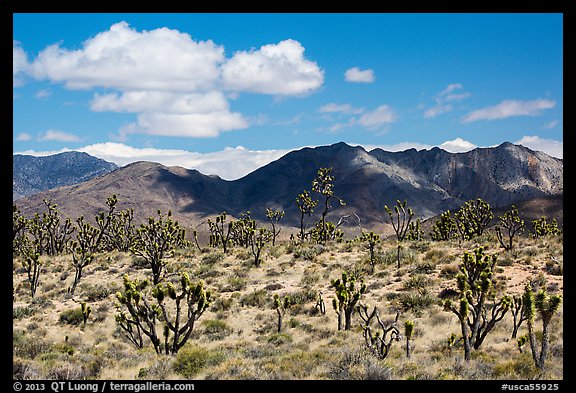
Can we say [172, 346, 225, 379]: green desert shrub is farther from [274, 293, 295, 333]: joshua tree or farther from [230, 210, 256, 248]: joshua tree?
[230, 210, 256, 248]: joshua tree

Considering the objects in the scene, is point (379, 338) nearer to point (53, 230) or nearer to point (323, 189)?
point (323, 189)

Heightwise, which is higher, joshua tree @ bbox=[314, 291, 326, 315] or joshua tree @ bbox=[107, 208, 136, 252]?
joshua tree @ bbox=[107, 208, 136, 252]

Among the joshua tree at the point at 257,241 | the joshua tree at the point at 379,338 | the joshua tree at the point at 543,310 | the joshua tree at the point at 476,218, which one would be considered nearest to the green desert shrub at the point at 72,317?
the joshua tree at the point at 257,241

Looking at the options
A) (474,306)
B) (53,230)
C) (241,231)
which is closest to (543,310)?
(474,306)

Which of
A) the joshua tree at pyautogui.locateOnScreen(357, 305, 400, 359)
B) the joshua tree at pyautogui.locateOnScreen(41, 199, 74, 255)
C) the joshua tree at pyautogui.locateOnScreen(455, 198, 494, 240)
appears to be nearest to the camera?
the joshua tree at pyautogui.locateOnScreen(357, 305, 400, 359)

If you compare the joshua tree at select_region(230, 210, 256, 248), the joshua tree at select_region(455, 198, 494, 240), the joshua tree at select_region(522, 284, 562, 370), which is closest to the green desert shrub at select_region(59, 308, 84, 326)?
the joshua tree at select_region(522, 284, 562, 370)

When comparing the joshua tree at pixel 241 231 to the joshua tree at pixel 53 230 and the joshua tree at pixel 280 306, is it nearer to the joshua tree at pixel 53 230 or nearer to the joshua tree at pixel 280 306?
the joshua tree at pixel 53 230
